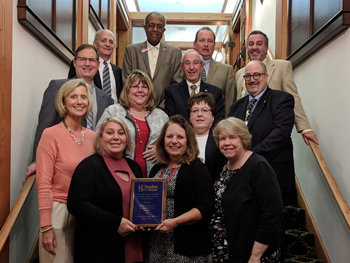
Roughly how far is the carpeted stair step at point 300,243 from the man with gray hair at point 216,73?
1294 mm

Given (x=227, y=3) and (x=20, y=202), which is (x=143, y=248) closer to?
(x=20, y=202)

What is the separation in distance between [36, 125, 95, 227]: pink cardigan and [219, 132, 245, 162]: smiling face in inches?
32.6

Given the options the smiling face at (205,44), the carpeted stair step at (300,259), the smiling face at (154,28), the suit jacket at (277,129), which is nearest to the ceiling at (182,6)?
the smiling face at (205,44)

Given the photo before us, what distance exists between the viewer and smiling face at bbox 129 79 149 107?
8.88 ft

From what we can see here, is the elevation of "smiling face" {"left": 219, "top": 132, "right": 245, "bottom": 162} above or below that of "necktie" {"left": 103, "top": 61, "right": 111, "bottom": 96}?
below

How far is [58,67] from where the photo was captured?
393cm

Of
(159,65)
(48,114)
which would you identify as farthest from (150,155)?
(159,65)

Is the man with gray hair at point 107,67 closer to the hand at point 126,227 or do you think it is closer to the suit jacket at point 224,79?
the suit jacket at point 224,79

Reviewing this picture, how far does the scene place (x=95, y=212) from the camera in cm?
200

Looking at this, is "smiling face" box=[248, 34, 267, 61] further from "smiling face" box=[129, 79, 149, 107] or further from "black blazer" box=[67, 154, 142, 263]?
"black blazer" box=[67, 154, 142, 263]

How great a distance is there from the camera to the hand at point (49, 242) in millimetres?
2089

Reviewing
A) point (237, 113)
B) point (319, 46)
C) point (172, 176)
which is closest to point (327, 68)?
point (319, 46)

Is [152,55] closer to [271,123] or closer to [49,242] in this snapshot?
[271,123]

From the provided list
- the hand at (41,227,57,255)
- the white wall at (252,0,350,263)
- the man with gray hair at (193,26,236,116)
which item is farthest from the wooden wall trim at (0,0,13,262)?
the white wall at (252,0,350,263)
